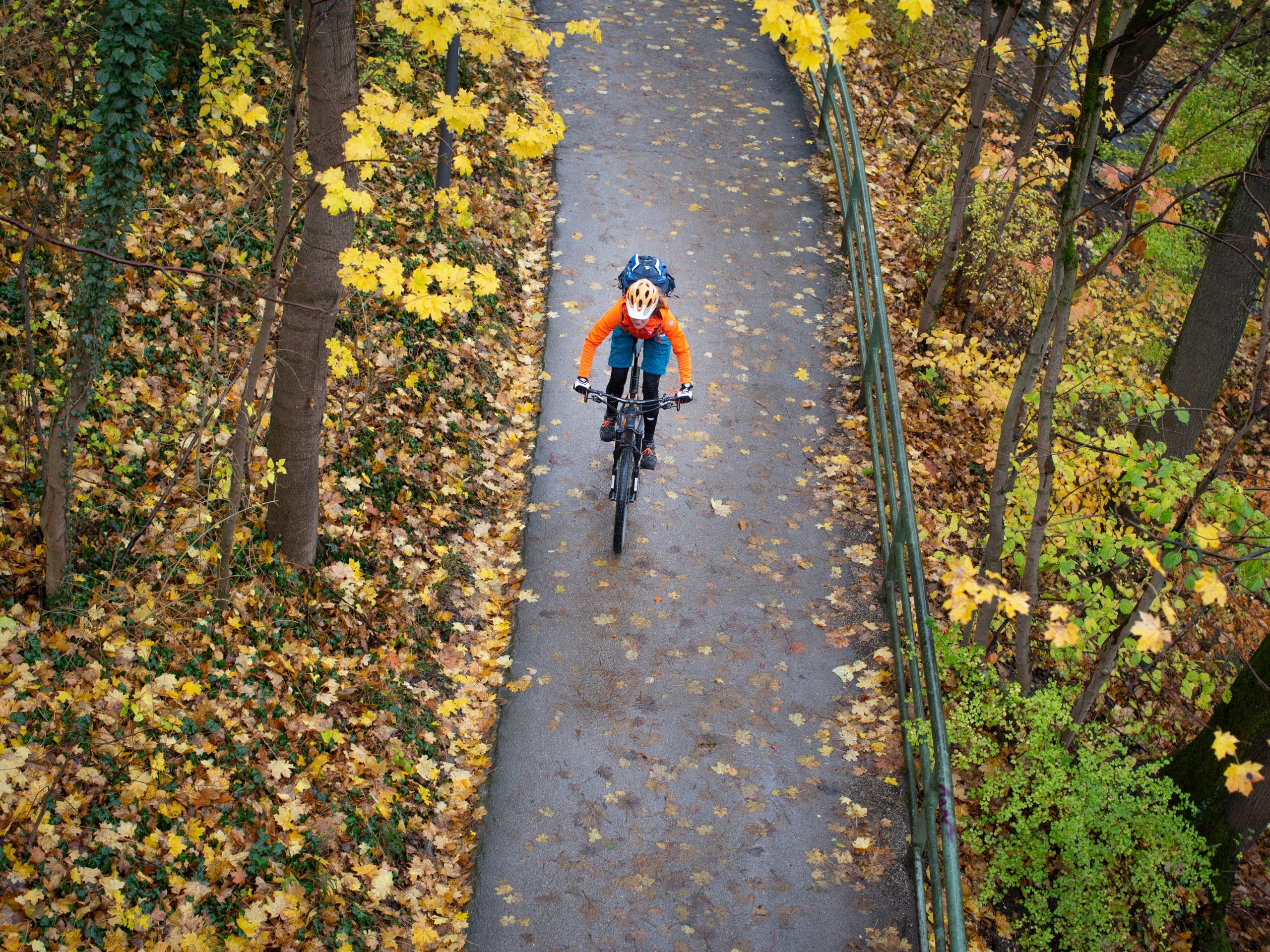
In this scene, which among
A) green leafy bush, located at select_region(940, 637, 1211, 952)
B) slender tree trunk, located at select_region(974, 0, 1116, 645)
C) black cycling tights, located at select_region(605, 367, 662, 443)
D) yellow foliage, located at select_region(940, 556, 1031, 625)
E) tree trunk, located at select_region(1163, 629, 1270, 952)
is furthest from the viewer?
black cycling tights, located at select_region(605, 367, 662, 443)

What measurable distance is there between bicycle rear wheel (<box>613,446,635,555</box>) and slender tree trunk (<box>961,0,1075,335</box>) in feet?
16.0

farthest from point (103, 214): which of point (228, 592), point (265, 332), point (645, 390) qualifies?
point (645, 390)

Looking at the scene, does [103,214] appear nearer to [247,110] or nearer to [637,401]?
[247,110]

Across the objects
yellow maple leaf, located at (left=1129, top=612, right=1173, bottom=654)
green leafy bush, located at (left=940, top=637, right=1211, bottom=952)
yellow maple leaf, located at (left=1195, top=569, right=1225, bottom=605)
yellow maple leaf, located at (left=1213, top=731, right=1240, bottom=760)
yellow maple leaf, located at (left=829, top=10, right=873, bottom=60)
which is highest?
yellow maple leaf, located at (left=829, top=10, right=873, bottom=60)

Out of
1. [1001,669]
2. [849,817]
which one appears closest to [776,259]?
[1001,669]

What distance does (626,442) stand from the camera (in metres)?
7.23

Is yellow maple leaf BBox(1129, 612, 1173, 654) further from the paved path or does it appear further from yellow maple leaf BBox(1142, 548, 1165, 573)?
the paved path

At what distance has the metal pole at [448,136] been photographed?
343 inches

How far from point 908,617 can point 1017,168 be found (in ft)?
21.9

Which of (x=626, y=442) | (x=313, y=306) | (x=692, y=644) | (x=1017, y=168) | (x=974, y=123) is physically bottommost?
(x=692, y=644)

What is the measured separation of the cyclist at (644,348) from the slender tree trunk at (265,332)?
8.04 feet

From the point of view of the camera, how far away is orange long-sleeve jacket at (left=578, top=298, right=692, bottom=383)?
704 cm

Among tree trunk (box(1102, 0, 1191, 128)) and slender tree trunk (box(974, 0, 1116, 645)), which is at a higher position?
tree trunk (box(1102, 0, 1191, 128))

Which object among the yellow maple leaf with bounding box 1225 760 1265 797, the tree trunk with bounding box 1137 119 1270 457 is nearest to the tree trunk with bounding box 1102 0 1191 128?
the tree trunk with bounding box 1137 119 1270 457
